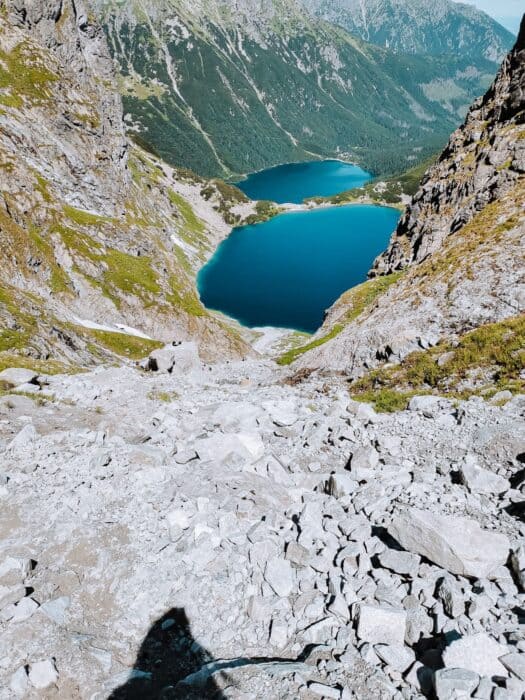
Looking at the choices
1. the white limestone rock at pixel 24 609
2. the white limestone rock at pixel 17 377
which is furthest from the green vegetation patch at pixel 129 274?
the white limestone rock at pixel 24 609

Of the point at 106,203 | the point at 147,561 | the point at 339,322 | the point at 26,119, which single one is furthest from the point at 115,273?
the point at 147,561

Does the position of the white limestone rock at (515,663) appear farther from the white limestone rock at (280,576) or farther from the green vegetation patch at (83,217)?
the green vegetation patch at (83,217)

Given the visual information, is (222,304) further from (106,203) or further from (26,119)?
(26,119)

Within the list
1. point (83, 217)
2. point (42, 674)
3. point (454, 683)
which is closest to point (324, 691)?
point (454, 683)

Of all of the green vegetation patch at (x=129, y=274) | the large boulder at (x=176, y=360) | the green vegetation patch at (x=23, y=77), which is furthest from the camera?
the green vegetation patch at (x=23, y=77)

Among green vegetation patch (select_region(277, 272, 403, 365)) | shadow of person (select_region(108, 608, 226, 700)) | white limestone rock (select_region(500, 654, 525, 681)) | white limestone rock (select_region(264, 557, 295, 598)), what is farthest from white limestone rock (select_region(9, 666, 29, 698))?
green vegetation patch (select_region(277, 272, 403, 365))
